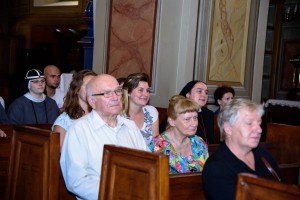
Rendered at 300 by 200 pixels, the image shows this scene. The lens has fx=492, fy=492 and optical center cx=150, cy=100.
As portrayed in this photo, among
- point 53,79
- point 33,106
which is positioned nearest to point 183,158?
point 33,106

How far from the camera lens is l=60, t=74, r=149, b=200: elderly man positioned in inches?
112

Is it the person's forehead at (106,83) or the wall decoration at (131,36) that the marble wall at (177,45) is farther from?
the person's forehead at (106,83)

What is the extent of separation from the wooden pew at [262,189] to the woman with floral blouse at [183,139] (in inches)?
57.3

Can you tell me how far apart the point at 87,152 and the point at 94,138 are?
101mm

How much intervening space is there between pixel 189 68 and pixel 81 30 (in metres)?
6.41

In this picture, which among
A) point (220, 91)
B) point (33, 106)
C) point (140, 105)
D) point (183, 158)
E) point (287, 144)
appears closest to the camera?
point (183, 158)

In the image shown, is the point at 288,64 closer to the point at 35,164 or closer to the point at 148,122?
the point at 148,122

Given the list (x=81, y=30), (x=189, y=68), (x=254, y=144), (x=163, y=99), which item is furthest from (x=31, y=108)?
(x=81, y=30)

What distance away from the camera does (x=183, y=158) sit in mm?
3477

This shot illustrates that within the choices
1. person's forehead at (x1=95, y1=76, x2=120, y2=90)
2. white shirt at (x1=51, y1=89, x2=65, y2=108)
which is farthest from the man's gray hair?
white shirt at (x1=51, y1=89, x2=65, y2=108)

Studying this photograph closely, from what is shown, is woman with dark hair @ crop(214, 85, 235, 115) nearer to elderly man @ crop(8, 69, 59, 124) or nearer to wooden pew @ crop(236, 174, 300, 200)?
elderly man @ crop(8, 69, 59, 124)

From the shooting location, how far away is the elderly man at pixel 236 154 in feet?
8.34

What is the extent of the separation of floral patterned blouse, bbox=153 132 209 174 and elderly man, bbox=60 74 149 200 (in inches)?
13.1

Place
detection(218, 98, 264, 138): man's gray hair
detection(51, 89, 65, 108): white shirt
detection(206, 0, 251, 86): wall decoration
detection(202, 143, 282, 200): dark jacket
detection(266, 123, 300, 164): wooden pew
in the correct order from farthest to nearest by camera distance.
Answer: detection(51, 89, 65, 108): white shirt → detection(206, 0, 251, 86): wall decoration → detection(266, 123, 300, 164): wooden pew → detection(218, 98, 264, 138): man's gray hair → detection(202, 143, 282, 200): dark jacket
